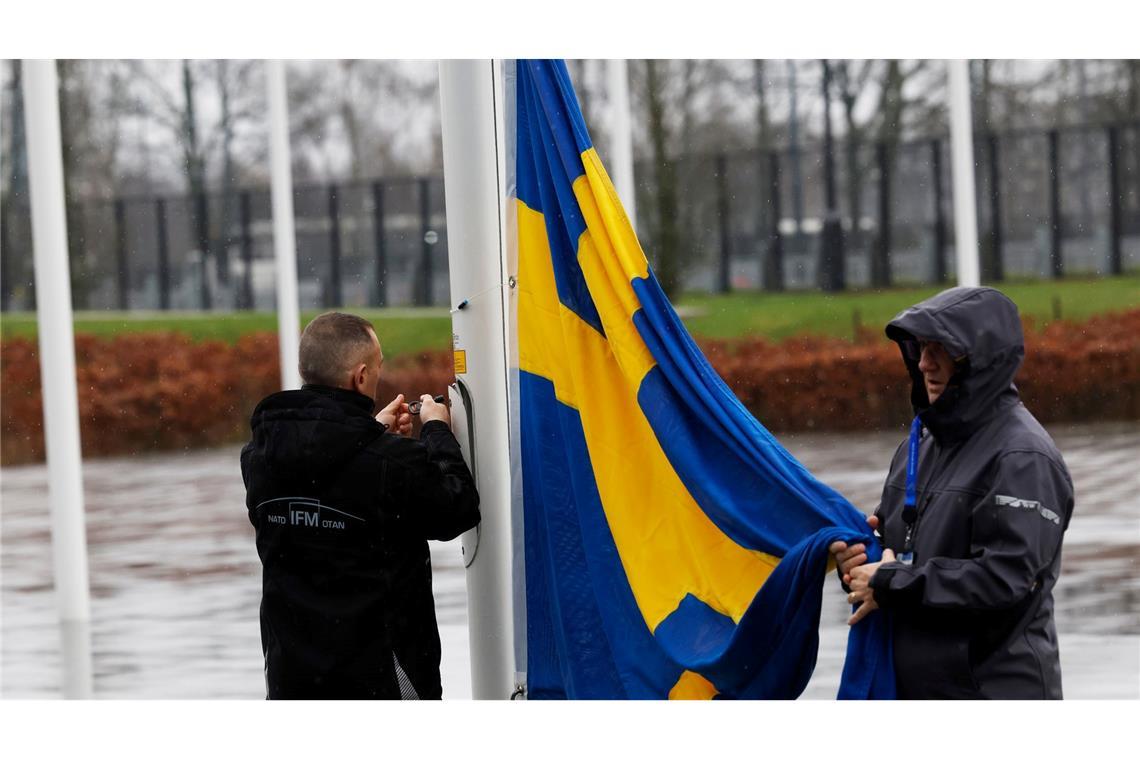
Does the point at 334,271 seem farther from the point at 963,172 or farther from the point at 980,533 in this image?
the point at 980,533

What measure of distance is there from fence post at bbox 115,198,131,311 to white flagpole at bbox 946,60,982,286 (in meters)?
18.2

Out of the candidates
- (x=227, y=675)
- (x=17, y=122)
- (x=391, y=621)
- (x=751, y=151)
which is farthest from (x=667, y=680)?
(x=17, y=122)

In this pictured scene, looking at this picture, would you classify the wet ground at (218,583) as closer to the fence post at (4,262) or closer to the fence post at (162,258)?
the fence post at (162,258)

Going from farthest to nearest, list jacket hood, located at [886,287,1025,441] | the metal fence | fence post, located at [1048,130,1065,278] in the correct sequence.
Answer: the metal fence, fence post, located at [1048,130,1065,278], jacket hood, located at [886,287,1025,441]

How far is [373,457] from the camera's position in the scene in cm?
371

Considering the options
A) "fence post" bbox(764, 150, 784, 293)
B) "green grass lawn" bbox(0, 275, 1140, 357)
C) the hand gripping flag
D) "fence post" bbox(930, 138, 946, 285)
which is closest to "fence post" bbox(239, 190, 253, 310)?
"green grass lawn" bbox(0, 275, 1140, 357)

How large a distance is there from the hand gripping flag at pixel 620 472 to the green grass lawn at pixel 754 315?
15440mm

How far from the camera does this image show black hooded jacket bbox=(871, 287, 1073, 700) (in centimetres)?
324

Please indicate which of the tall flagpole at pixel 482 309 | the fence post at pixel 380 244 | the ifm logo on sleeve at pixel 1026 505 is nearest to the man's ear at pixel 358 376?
the tall flagpole at pixel 482 309

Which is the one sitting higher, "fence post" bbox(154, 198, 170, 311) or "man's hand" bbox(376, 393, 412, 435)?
"fence post" bbox(154, 198, 170, 311)

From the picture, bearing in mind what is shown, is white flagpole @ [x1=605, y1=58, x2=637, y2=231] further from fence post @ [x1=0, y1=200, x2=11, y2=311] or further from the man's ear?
fence post @ [x1=0, y1=200, x2=11, y2=311]

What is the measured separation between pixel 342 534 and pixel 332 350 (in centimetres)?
51

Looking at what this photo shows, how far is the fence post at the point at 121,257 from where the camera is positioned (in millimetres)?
23719

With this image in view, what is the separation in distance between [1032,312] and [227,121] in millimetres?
13479
